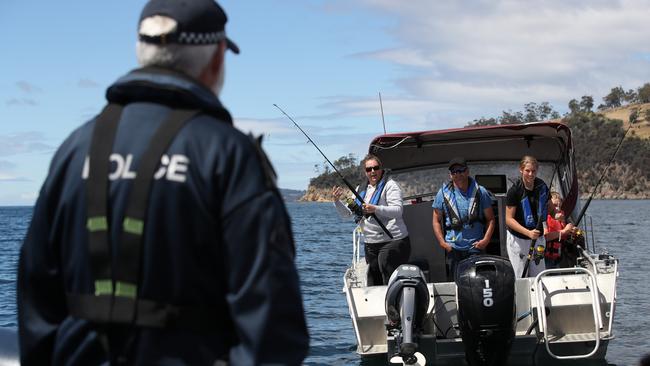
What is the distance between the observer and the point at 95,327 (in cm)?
235

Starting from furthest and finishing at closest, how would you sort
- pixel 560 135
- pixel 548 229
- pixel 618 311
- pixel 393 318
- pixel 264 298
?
pixel 618 311 < pixel 560 135 < pixel 548 229 < pixel 393 318 < pixel 264 298

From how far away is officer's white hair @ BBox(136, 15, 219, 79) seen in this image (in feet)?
8.05

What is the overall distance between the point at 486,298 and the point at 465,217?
2.06 m

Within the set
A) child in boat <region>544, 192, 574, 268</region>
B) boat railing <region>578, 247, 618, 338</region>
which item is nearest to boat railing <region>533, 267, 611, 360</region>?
boat railing <region>578, 247, 618, 338</region>

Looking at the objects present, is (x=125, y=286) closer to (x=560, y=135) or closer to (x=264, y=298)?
(x=264, y=298)

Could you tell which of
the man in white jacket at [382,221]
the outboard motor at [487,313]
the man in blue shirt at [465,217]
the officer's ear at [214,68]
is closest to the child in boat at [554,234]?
the man in blue shirt at [465,217]

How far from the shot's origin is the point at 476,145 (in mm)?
12508

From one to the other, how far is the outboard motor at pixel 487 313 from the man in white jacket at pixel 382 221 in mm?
2083

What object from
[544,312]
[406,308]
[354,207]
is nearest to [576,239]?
[544,312]

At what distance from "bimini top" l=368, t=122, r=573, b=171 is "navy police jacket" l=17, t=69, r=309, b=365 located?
8.89m

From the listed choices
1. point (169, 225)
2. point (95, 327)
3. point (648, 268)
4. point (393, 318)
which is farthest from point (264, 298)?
point (648, 268)

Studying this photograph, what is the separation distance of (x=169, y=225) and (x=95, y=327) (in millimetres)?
337

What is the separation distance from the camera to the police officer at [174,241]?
7.41 feet

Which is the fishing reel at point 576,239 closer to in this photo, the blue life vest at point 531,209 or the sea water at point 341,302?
the sea water at point 341,302
